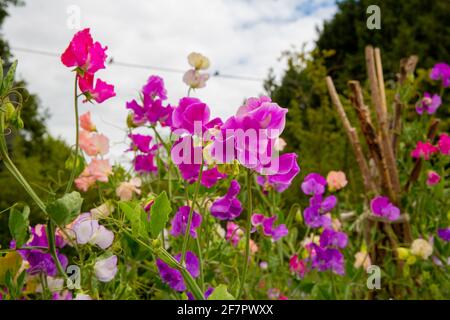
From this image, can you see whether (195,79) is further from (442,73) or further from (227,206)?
(442,73)

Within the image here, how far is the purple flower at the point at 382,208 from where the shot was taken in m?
1.49

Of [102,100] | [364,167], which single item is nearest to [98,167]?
[102,100]

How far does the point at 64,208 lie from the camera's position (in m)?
0.48

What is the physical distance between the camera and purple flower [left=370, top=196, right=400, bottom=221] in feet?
4.90

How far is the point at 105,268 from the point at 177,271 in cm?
13

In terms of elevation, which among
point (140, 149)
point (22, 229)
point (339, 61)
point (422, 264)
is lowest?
point (422, 264)

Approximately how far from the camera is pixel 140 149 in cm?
103

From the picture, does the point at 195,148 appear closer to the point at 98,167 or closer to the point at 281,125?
the point at 281,125

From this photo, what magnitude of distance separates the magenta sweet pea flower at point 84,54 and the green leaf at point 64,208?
161 mm

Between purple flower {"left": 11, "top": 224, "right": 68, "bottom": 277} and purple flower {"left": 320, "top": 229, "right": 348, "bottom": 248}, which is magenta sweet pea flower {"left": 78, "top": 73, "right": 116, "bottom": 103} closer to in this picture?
purple flower {"left": 11, "top": 224, "right": 68, "bottom": 277}

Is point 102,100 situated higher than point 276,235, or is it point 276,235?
point 102,100

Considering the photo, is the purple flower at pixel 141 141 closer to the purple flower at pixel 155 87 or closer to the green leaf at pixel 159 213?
the purple flower at pixel 155 87

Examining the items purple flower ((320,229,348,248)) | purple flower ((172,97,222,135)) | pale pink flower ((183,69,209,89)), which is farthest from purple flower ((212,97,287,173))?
purple flower ((320,229,348,248))
